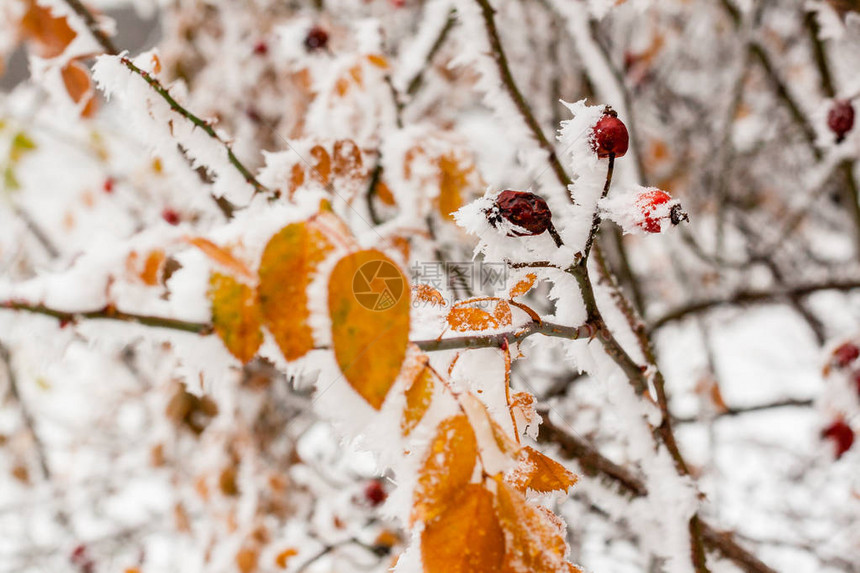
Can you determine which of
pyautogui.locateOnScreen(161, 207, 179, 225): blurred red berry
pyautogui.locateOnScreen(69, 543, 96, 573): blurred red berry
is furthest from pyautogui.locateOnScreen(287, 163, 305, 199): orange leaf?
pyautogui.locateOnScreen(69, 543, 96, 573): blurred red berry

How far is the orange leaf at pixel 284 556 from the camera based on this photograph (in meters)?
1.25

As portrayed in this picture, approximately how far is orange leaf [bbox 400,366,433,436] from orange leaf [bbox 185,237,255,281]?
0.14 meters

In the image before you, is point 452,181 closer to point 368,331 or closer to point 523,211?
point 523,211

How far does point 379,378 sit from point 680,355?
2.70 metres

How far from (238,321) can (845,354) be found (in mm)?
1148

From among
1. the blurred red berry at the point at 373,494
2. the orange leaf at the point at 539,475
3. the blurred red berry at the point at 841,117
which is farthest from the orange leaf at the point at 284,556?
the blurred red berry at the point at 841,117

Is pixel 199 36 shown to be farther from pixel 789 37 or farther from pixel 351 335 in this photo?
pixel 789 37

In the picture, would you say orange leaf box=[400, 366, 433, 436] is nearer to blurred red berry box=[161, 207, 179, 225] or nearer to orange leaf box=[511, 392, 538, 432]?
orange leaf box=[511, 392, 538, 432]

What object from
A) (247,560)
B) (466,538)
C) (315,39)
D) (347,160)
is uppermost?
(315,39)

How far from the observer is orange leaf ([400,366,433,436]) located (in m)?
0.43

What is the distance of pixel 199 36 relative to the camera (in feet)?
7.33

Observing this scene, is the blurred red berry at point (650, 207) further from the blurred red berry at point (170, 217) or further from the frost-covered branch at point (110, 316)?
the blurred red berry at point (170, 217)

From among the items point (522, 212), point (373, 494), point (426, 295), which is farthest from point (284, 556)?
point (522, 212)

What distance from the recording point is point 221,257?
0.45 metres
